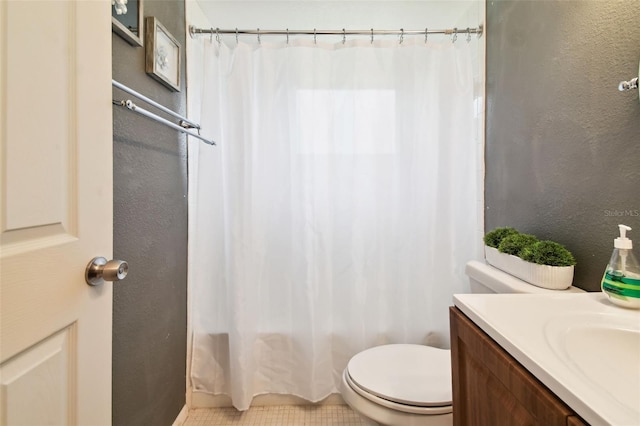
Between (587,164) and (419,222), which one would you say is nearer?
(587,164)

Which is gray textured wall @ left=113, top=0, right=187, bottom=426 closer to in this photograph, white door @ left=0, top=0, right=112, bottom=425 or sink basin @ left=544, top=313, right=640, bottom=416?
white door @ left=0, top=0, right=112, bottom=425

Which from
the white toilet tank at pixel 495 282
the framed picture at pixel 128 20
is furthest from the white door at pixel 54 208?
the white toilet tank at pixel 495 282

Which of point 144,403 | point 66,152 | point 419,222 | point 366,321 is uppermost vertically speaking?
point 66,152

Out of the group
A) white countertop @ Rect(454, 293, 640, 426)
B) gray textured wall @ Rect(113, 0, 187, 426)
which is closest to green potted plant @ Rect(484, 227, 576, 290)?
white countertop @ Rect(454, 293, 640, 426)

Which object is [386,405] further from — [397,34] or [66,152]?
[397,34]

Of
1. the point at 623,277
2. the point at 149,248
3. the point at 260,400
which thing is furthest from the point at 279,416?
the point at 623,277

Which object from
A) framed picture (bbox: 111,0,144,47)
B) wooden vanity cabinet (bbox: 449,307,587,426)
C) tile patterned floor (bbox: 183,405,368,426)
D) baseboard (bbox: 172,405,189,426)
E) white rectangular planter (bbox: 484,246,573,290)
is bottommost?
tile patterned floor (bbox: 183,405,368,426)

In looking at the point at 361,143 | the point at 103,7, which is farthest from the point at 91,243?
the point at 361,143

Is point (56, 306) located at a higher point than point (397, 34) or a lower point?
lower

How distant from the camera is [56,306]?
1.61 feet

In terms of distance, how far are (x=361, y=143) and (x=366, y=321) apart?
35.9 inches

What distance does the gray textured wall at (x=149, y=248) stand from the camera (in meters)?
0.93

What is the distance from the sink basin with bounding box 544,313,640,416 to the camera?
0.49 m

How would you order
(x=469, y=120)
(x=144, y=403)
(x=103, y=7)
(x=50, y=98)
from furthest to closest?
(x=469, y=120)
(x=144, y=403)
(x=103, y=7)
(x=50, y=98)
